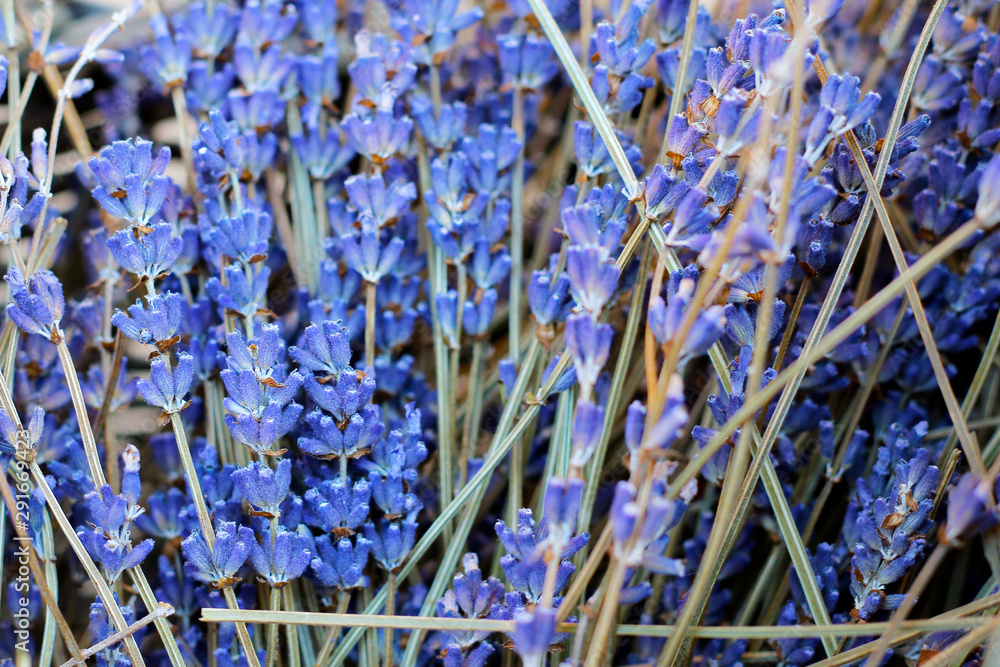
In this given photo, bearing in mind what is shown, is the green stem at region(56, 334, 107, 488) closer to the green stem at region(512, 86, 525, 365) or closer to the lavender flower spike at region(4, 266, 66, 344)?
the lavender flower spike at region(4, 266, 66, 344)

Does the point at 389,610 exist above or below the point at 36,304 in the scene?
below

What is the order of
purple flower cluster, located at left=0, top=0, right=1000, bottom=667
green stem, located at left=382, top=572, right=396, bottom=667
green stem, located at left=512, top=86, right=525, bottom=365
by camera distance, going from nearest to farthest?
purple flower cluster, located at left=0, top=0, right=1000, bottom=667 → green stem, located at left=382, top=572, right=396, bottom=667 → green stem, located at left=512, top=86, right=525, bottom=365

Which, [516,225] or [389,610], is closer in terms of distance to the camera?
[389,610]

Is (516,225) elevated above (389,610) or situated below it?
above

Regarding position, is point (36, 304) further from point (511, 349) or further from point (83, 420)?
point (511, 349)

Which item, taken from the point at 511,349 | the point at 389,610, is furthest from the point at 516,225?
the point at 389,610

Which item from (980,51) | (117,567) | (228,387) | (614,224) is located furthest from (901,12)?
(117,567)

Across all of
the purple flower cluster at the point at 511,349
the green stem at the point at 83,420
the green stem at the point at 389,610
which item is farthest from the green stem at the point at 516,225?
the green stem at the point at 83,420

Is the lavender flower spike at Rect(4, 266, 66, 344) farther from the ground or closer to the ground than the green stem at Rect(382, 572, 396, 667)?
farther from the ground

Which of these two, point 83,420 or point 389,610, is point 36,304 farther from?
point 389,610

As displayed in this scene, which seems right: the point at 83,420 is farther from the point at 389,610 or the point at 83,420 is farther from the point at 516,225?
the point at 516,225

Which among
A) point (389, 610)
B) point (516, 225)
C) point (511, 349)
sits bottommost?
point (389, 610)

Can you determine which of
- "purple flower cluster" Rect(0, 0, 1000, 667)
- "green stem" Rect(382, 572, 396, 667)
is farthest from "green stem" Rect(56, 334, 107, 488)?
"green stem" Rect(382, 572, 396, 667)
